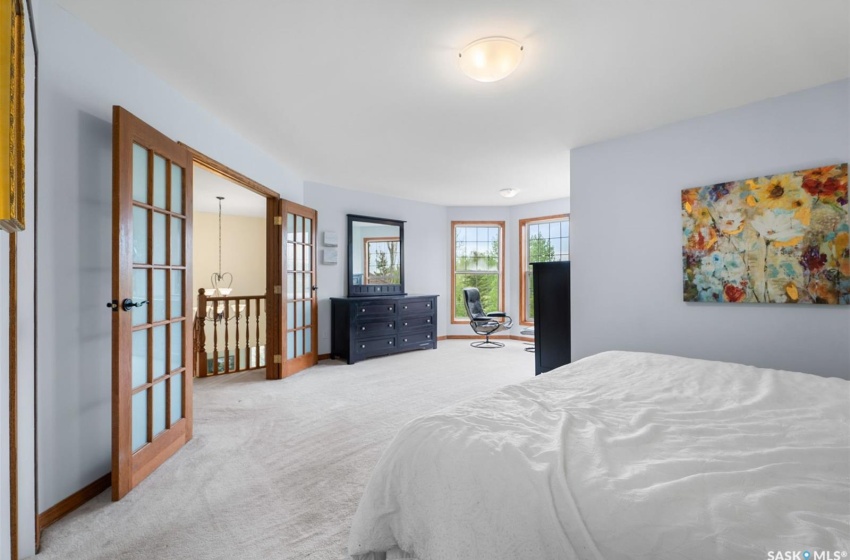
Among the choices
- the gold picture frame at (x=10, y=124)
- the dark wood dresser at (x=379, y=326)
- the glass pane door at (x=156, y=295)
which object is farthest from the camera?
the dark wood dresser at (x=379, y=326)

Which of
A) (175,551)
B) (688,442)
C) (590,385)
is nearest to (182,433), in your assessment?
(175,551)

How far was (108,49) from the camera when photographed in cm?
209

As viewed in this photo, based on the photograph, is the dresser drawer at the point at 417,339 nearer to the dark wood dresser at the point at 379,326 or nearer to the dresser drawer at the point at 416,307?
the dark wood dresser at the point at 379,326

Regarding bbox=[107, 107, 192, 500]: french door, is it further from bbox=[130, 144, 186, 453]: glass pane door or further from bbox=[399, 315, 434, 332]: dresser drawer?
bbox=[399, 315, 434, 332]: dresser drawer

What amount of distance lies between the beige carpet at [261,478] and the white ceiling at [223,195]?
2.59 m

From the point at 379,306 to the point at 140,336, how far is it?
3.21m

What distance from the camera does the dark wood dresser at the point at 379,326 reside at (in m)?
4.93

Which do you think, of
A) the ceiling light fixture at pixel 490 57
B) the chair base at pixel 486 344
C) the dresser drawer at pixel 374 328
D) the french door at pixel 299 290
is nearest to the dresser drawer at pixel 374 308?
the dresser drawer at pixel 374 328

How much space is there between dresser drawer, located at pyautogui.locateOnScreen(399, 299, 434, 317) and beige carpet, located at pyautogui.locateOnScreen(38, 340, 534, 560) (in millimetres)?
1625

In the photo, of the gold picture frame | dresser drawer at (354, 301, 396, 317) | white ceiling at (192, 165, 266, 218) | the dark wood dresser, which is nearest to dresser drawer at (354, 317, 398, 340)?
the dark wood dresser

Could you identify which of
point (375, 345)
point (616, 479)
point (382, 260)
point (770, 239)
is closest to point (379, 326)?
point (375, 345)

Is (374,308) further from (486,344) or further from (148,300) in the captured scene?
(148,300)

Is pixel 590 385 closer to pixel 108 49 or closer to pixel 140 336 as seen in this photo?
pixel 140 336

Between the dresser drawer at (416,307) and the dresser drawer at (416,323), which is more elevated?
the dresser drawer at (416,307)
